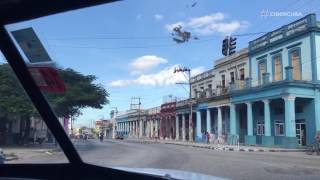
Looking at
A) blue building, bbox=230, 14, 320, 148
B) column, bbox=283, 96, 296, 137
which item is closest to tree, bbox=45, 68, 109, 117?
blue building, bbox=230, 14, 320, 148

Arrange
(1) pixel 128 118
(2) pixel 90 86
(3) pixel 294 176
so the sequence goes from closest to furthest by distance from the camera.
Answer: (2) pixel 90 86 < (1) pixel 128 118 < (3) pixel 294 176

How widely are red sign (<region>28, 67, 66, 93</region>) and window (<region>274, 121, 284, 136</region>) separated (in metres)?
38.1

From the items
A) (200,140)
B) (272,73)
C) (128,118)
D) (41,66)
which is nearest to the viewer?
(41,66)

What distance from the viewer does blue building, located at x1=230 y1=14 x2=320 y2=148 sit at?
3422cm

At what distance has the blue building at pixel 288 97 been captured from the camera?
34219 millimetres

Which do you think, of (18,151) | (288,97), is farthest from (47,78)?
(288,97)

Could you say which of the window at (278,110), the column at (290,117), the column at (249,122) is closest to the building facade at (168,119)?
the column at (290,117)

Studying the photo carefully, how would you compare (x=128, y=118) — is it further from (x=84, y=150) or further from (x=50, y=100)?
(x=50, y=100)

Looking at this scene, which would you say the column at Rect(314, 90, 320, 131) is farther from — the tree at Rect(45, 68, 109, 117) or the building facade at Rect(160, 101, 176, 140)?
the tree at Rect(45, 68, 109, 117)

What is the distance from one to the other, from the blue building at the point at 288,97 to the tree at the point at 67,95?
28254 millimetres

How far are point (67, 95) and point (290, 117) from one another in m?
35.9

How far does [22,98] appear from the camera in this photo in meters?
3.32

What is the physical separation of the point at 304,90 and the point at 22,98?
3640 centimetres

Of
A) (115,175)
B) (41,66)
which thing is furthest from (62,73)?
(115,175)
